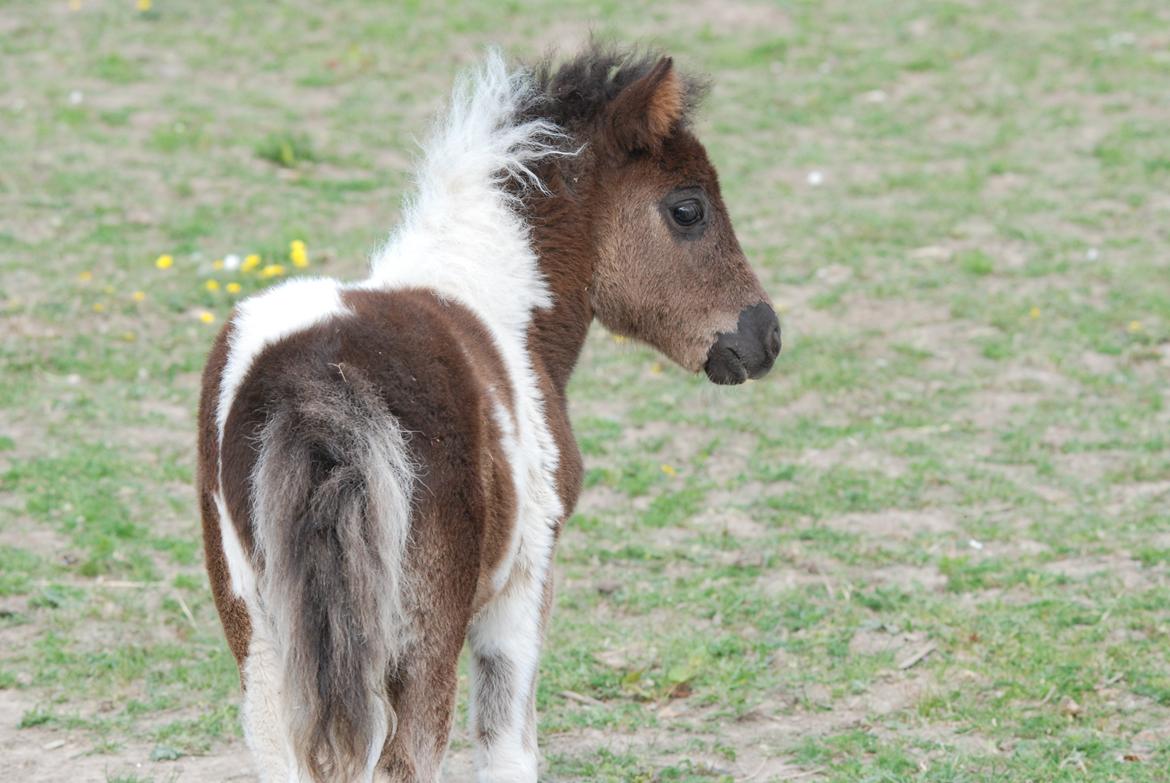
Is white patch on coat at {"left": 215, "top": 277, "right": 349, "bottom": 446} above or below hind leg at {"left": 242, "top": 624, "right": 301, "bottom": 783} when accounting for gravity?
above

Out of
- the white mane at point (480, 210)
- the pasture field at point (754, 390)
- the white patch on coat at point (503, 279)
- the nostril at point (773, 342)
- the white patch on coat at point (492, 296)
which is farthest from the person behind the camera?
the pasture field at point (754, 390)

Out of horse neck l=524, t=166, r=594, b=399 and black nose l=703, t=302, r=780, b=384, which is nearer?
horse neck l=524, t=166, r=594, b=399

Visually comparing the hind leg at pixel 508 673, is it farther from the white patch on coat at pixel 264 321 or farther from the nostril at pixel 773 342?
the nostril at pixel 773 342

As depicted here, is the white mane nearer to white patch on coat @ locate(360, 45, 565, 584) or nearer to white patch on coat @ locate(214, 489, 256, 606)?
white patch on coat @ locate(360, 45, 565, 584)

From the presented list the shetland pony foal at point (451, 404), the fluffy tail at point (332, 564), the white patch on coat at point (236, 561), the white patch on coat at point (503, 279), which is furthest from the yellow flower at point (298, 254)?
the fluffy tail at point (332, 564)

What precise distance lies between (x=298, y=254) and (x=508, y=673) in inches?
195

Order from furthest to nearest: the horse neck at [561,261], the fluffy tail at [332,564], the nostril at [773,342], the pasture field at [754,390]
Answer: the pasture field at [754,390] → the nostril at [773,342] → the horse neck at [561,261] → the fluffy tail at [332,564]

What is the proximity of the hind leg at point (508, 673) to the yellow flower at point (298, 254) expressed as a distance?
4834 millimetres

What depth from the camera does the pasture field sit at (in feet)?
16.3

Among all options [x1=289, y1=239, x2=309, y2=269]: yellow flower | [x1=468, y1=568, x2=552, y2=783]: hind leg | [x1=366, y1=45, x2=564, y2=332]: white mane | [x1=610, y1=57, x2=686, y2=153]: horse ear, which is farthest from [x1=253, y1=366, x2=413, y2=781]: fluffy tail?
[x1=289, y1=239, x2=309, y2=269]: yellow flower

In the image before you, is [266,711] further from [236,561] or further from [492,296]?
[492,296]

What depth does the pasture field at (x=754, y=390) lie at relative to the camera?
495 centimetres

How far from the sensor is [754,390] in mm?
7949

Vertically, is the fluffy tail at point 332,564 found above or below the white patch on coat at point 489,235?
below
